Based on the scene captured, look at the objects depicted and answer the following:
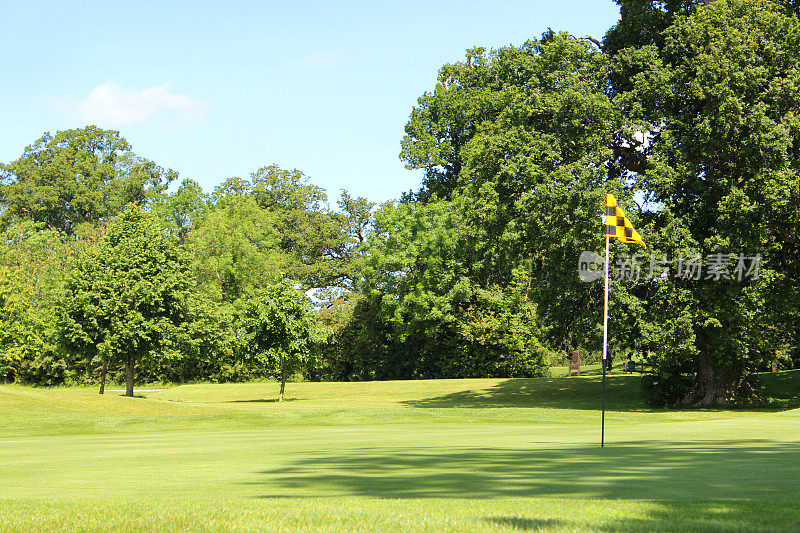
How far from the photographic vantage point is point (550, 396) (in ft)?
125

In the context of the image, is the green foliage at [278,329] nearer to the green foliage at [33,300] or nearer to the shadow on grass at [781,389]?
the green foliage at [33,300]

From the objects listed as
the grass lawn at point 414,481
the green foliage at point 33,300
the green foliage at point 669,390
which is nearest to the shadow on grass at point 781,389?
the green foliage at point 669,390

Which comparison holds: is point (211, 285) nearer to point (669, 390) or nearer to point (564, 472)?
point (669, 390)

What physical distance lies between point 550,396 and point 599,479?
29845 mm

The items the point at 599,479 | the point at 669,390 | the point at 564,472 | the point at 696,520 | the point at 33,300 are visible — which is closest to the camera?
the point at 696,520

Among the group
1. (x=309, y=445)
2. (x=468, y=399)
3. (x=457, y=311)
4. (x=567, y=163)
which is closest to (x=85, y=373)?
(x=457, y=311)

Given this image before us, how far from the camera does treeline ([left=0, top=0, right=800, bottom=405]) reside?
2805 cm

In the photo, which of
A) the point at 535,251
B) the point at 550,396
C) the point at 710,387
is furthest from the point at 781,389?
the point at 535,251

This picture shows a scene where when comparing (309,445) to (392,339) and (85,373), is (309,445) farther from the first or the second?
(85,373)

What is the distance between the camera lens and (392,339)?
5675cm

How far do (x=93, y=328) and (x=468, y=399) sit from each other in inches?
765

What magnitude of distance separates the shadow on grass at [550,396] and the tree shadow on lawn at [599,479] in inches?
797

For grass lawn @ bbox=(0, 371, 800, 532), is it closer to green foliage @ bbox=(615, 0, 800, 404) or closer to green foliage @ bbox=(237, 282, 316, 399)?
green foliage @ bbox=(615, 0, 800, 404)

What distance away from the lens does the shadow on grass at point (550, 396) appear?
34.2 metres
